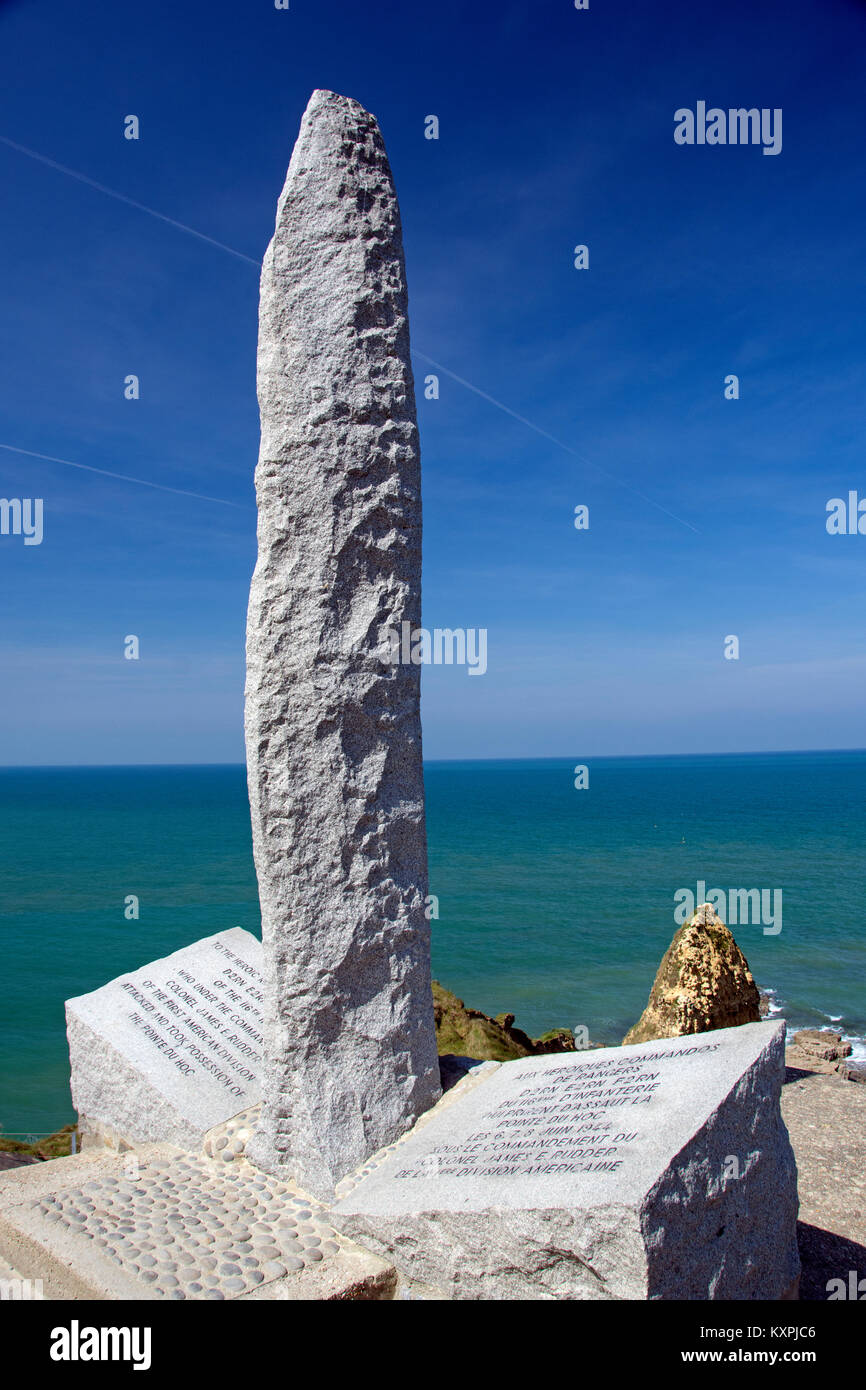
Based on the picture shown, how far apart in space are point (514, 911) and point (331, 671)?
2160cm

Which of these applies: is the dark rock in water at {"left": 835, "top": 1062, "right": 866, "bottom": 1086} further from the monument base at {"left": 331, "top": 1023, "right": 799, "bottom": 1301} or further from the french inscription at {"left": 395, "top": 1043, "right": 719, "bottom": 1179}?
the french inscription at {"left": 395, "top": 1043, "right": 719, "bottom": 1179}

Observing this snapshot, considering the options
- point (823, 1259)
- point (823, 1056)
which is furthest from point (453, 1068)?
point (823, 1056)

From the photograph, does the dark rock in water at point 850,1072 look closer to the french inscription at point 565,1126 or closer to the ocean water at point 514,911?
the ocean water at point 514,911

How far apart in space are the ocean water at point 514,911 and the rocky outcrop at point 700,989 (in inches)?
279

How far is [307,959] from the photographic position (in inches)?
180

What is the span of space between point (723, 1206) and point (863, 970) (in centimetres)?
1667

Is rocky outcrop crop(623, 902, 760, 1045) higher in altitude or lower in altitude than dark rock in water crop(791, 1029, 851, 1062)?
higher

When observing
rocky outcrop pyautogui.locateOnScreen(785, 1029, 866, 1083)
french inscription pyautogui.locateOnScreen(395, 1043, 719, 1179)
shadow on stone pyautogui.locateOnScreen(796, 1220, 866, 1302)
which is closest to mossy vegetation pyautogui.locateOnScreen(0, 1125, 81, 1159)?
french inscription pyautogui.locateOnScreen(395, 1043, 719, 1179)

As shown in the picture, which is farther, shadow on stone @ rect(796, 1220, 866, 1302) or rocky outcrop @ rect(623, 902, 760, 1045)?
rocky outcrop @ rect(623, 902, 760, 1045)

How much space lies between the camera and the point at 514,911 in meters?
25.0

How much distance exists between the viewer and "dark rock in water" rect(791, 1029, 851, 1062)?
408 inches

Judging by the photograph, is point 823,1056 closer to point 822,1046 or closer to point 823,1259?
point 822,1046

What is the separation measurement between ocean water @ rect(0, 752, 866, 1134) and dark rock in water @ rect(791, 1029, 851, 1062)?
1669 millimetres
